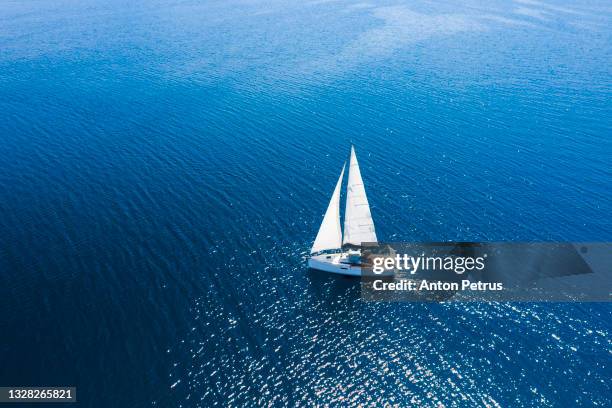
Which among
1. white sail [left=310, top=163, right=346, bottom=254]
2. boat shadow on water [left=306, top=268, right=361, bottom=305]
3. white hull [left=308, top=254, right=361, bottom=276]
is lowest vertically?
boat shadow on water [left=306, top=268, right=361, bottom=305]

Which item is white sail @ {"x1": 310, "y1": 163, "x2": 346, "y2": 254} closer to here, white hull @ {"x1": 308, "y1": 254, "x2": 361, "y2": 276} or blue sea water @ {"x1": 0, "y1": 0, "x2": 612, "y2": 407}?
white hull @ {"x1": 308, "y1": 254, "x2": 361, "y2": 276}

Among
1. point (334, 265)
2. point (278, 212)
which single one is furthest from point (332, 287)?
point (278, 212)

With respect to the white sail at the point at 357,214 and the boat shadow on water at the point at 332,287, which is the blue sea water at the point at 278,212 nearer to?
the boat shadow on water at the point at 332,287

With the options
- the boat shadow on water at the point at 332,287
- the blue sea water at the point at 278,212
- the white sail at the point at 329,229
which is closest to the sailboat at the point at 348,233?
the white sail at the point at 329,229

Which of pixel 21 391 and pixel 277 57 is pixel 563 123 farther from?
pixel 21 391

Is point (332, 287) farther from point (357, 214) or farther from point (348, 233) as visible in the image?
point (357, 214)

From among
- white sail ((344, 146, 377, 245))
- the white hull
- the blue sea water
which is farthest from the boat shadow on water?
white sail ((344, 146, 377, 245))

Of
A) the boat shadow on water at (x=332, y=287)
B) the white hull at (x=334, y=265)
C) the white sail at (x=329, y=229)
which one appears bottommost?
the boat shadow on water at (x=332, y=287)

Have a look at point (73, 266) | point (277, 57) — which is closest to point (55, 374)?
point (73, 266)
